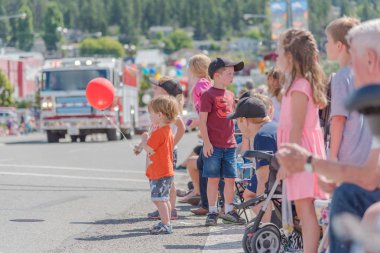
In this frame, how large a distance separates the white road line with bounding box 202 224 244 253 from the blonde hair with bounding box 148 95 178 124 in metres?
1.11

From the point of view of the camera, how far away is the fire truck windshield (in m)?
34.7

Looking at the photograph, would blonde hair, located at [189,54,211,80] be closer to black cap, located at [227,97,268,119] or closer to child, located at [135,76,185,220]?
child, located at [135,76,185,220]

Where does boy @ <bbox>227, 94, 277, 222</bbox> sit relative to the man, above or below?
below

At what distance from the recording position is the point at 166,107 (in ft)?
30.6

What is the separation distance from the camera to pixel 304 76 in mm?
6398

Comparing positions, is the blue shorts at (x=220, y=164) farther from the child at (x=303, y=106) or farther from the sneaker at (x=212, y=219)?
the child at (x=303, y=106)

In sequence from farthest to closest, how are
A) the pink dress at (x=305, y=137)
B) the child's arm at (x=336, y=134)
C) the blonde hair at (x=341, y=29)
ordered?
the blonde hair at (x=341, y=29) → the pink dress at (x=305, y=137) → the child's arm at (x=336, y=134)

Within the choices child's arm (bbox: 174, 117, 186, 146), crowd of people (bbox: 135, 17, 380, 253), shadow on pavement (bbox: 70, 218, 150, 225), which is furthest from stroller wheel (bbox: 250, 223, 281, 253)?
child's arm (bbox: 174, 117, 186, 146)

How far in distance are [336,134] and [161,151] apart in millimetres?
3403

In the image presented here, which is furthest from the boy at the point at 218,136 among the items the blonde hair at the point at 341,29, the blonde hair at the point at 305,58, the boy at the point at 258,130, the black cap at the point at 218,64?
the blonde hair at the point at 305,58

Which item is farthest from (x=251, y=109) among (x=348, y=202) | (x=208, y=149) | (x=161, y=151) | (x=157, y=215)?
(x=348, y=202)

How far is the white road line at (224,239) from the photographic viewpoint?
27.5 feet

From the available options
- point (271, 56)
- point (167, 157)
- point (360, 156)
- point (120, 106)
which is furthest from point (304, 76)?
point (271, 56)

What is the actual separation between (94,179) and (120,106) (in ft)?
70.5
